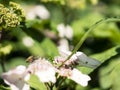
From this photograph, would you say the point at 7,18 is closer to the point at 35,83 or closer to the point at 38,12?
the point at 35,83

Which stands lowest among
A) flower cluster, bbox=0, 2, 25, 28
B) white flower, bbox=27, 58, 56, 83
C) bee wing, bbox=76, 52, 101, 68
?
bee wing, bbox=76, 52, 101, 68

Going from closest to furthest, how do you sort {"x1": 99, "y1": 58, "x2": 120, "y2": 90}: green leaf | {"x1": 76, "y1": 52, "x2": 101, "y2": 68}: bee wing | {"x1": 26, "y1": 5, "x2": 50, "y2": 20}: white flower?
{"x1": 99, "y1": 58, "x2": 120, "y2": 90}: green leaf, {"x1": 76, "y1": 52, "x2": 101, "y2": 68}: bee wing, {"x1": 26, "y1": 5, "x2": 50, "y2": 20}: white flower

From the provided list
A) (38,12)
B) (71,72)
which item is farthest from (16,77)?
(38,12)

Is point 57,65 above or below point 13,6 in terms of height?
below

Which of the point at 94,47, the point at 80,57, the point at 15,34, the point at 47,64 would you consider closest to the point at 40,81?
the point at 47,64

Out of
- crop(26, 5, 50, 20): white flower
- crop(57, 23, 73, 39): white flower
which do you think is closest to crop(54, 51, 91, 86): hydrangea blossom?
crop(57, 23, 73, 39): white flower

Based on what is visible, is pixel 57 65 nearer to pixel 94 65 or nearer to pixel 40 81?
pixel 40 81

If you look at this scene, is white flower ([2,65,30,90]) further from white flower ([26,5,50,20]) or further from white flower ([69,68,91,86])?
white flower ([26,5,50,20])
